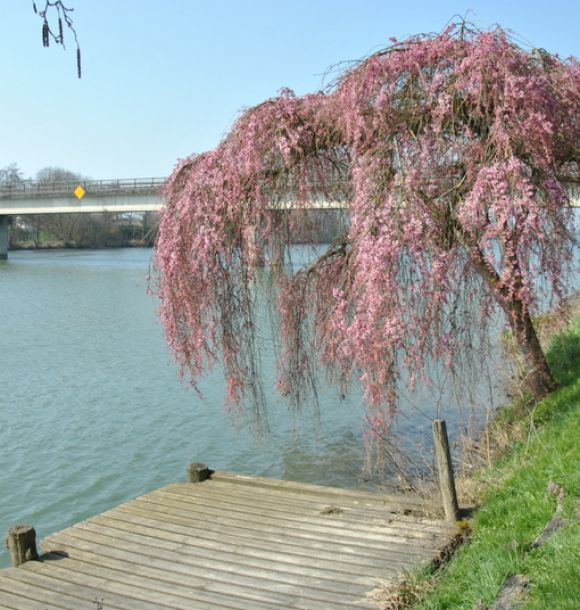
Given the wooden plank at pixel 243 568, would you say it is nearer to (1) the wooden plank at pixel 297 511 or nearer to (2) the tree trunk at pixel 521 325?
(1) the wooden plank at pixel 297 511

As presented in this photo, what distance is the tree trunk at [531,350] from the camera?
8742 millimetres

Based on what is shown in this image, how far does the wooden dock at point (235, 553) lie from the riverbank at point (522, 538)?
0.38m

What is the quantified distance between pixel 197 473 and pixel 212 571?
2640 mm

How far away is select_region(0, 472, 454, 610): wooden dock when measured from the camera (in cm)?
599

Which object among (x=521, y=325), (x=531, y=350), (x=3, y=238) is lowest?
(x=531, y=350)

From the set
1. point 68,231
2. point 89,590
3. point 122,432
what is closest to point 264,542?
point 89,590

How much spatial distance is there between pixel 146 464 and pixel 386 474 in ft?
11.6

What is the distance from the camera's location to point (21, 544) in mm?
6902

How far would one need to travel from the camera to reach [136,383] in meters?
16.8

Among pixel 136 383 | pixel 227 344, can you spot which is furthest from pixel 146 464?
pixel 136 383

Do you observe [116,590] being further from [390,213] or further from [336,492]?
[390,213]

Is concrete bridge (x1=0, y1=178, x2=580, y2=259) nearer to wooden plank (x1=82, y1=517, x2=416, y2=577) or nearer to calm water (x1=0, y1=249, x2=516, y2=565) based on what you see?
calm water (x1=0, y1=249, x2=516, y2=565)

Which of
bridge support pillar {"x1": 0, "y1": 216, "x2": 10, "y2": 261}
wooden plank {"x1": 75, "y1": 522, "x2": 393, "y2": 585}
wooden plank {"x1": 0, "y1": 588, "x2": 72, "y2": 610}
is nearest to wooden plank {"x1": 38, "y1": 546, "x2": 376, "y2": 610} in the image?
wooden plank {"x1": 75, "y1": 522, "x2": 393, "y2": 585}

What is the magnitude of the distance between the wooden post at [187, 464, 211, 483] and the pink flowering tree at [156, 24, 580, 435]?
1003mm
